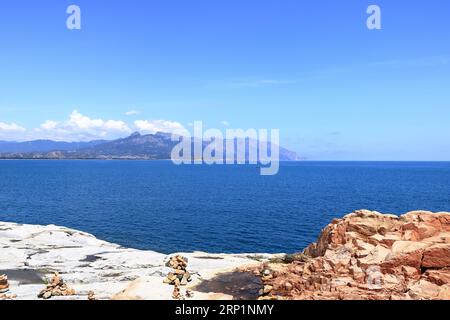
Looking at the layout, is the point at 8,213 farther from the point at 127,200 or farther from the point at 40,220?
the point at 127,200

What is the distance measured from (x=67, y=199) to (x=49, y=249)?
104 m

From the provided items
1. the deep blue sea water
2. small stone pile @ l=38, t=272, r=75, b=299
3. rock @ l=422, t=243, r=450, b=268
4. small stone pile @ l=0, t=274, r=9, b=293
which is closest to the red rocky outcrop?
rock @ l=422, t=243, r=450, b=268

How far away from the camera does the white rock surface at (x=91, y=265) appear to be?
3592 centimetres

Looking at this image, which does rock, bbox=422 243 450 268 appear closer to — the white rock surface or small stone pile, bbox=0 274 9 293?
the white rock surface

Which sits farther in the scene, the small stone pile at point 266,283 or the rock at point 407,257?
the small stone pile at point 266,283

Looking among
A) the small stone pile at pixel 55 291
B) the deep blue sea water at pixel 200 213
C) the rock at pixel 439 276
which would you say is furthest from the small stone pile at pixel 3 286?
the deep blue sea water at pixel 200 213

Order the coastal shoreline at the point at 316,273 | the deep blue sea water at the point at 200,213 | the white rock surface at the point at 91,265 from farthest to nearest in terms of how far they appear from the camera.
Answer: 1. the deep blue sea water at the point at 200,213
2. the white rock surface at the point at 91,265
3. the coastal shoreline at the point at 316,273

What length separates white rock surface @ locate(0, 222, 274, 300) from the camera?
35.9 metres

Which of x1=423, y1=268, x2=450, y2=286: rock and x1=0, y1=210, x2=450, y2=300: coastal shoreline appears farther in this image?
x1=0, y1=210, x2=450, y2=300: coastal shoreline

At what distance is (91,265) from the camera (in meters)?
55.2

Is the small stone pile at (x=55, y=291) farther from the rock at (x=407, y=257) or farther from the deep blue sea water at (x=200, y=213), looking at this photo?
the deep blue sea water at (x=200, y=213)

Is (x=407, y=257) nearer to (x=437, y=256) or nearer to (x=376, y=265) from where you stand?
(x=437, y=256)
